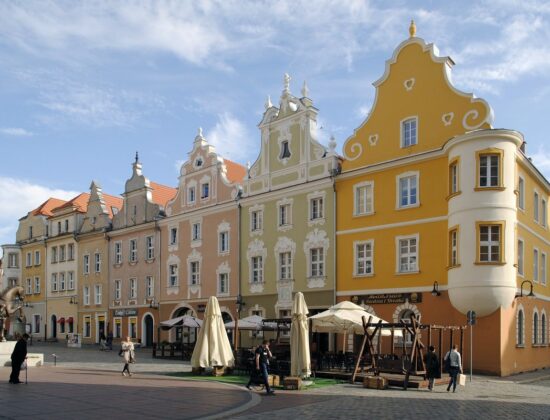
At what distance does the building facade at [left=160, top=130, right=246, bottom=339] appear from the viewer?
41.2 metres

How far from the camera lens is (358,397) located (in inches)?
737

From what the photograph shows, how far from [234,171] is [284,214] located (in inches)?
430

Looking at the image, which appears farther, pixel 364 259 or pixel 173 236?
pixel 173 236

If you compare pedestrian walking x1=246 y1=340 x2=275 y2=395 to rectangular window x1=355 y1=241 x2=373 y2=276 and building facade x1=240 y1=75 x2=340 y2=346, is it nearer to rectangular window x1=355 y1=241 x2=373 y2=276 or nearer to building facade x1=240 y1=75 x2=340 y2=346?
rectangular window x1=355 y1=241 x2=373 y2=276

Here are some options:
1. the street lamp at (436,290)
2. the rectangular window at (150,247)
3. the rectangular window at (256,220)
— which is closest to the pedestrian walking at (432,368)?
the street lamp at (436,290)

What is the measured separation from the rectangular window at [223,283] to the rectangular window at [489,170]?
61.3ft

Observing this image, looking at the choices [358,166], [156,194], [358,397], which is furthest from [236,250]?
[358,397]

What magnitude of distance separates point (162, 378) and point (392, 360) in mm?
8688

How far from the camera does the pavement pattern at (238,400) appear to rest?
50.0ft

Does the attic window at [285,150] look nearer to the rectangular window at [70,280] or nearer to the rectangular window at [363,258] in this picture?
the rectangular window at [363,258]

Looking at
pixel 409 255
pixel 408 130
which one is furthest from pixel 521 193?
pixel 408 130

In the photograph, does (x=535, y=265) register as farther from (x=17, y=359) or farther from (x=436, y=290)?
(x=17, y=359)

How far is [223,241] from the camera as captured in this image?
42.1 meters

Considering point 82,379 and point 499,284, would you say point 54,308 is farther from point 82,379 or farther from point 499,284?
point 499,284
